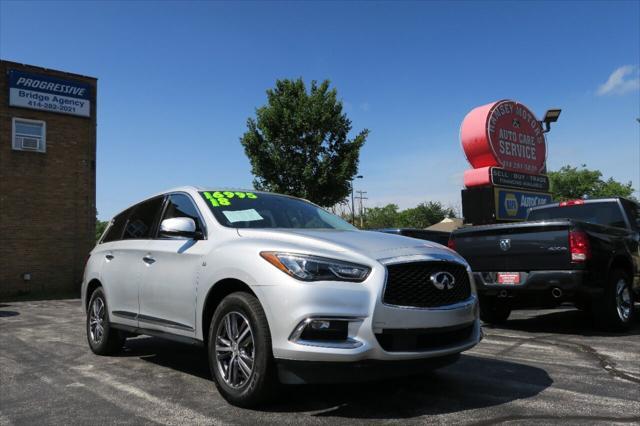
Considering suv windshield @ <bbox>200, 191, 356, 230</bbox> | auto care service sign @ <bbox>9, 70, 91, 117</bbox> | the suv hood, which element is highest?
auto care service sign @ <bbox>9, 70, 91, 117</bbox>

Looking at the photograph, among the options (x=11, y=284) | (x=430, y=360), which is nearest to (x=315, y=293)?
(x=430, y=360)

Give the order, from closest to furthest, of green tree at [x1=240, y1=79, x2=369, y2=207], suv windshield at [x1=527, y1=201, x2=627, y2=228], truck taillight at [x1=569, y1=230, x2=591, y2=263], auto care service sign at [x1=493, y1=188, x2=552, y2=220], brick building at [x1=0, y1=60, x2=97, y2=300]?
truck taillight at [x1=569, y1=230, x2=591, y2=263]
suv windshield at [x1=527, y1=201, x2=627, y2=228]
auto care service sign at [x1=493, y1=188, x2=552, y2=220]
brick building at [x1=0, y1=60, x2=97, y2=300]
green tree at [x1=240, y1=79, x2=369, y2=207]

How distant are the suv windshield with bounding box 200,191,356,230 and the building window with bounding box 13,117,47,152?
53.2ft

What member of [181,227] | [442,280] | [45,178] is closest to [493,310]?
[442,280]

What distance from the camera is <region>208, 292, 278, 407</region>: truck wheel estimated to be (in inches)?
136

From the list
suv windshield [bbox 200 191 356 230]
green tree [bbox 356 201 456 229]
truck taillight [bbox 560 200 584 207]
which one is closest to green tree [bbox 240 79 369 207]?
truck taillight [bbox 560 200 584 207]

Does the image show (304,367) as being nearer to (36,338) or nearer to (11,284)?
(36,338)

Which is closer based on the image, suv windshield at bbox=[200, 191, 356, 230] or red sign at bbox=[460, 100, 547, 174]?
suv windshield at bbox=[200, 191, 356, 230]

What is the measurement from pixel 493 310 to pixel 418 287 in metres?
5.04

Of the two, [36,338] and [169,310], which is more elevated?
[169,310]

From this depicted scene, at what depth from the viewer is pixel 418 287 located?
11.7 ft

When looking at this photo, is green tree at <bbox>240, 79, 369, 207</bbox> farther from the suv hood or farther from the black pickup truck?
the suv hood

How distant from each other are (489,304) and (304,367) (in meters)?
5.42

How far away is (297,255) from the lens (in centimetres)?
350
